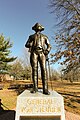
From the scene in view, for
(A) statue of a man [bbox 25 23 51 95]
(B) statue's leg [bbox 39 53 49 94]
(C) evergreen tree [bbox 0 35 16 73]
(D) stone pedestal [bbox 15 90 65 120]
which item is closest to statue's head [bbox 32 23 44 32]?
(A) statue of a man [bbox 25 23 51 95]

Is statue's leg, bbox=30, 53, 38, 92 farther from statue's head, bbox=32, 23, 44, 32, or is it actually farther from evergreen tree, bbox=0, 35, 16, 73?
evergreen tree, bbox=0, 35, 16, 73

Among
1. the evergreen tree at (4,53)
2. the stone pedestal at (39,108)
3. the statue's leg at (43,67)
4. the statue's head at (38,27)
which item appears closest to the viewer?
the stone pedestal at (39,108)

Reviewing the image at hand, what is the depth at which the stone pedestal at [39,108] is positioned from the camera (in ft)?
16.4

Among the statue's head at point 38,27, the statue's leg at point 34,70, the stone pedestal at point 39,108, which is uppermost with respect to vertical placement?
the statue's head at point 38,27

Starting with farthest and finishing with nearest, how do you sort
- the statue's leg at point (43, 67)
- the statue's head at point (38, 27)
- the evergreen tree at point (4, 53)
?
the evergreen tree at point (4, 53), the statue's head at point (38, 27), the statue's leg at point (43, 67)

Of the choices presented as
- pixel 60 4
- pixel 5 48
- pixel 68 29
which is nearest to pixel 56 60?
pixel 68 29

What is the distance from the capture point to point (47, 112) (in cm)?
505

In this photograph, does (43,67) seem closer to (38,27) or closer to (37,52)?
(37,52)

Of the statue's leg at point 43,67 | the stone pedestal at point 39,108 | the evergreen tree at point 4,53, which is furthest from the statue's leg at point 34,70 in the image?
the evergreen tree at point 4,53

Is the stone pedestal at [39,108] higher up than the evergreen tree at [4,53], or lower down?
lower down

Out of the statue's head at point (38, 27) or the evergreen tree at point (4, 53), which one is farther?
the evergreen tree at point (4, 53)

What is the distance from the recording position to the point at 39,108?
5090 millimetres

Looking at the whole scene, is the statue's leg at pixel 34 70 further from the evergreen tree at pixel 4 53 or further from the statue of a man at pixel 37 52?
the evergreen tree at pixel 4 53

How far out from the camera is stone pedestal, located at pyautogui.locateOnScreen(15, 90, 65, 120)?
4996 mm
